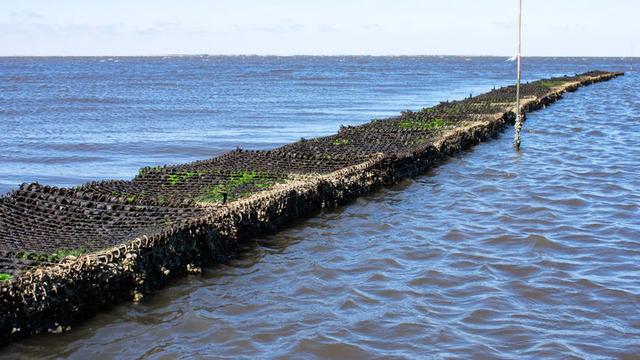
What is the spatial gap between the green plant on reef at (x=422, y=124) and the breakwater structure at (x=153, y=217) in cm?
380

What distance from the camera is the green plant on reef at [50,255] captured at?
331 inches

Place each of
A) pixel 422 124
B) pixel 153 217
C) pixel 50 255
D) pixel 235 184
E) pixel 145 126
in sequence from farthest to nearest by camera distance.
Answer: pixel 145 126 → pixel 422 124 → pixel 235 184 → pixel 153 217 → pixel 50 255

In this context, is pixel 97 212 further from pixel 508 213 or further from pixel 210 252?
pixel 508 213

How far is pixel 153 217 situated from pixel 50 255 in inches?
83.7

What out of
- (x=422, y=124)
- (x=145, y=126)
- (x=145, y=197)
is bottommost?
(x=145, y=126)

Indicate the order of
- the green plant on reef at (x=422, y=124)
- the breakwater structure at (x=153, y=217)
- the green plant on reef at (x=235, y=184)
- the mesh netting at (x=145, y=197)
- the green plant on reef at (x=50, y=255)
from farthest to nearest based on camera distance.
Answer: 1. the green plant on reef at (x=422, y=124)
2. the green plant on reef at (x=235, y=184)
3. the mesh netting at (x=145, y=197)
4. the green plant on reef at (x=50, y=255)
5. the breakwater structure at (x=153, y=217)

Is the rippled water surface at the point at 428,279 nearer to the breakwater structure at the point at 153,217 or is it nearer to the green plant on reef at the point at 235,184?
the breakwater structure at the point at 153,217

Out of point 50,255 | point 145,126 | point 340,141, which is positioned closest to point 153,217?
point 50,255

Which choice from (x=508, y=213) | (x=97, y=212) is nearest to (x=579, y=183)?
(x=508, y=213)

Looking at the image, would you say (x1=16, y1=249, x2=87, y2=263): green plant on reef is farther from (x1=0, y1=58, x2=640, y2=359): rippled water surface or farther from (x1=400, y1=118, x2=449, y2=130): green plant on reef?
(x1=400, y1=118, x2=449, y2=130): green plant on reef

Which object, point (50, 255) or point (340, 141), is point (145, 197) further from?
point (340, 141)

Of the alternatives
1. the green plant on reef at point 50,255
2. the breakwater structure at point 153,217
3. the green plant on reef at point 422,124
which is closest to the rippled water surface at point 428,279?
the breakwater structure at point 153,217

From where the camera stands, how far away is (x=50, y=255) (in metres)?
8.55

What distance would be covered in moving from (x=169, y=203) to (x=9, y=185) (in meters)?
8.59
